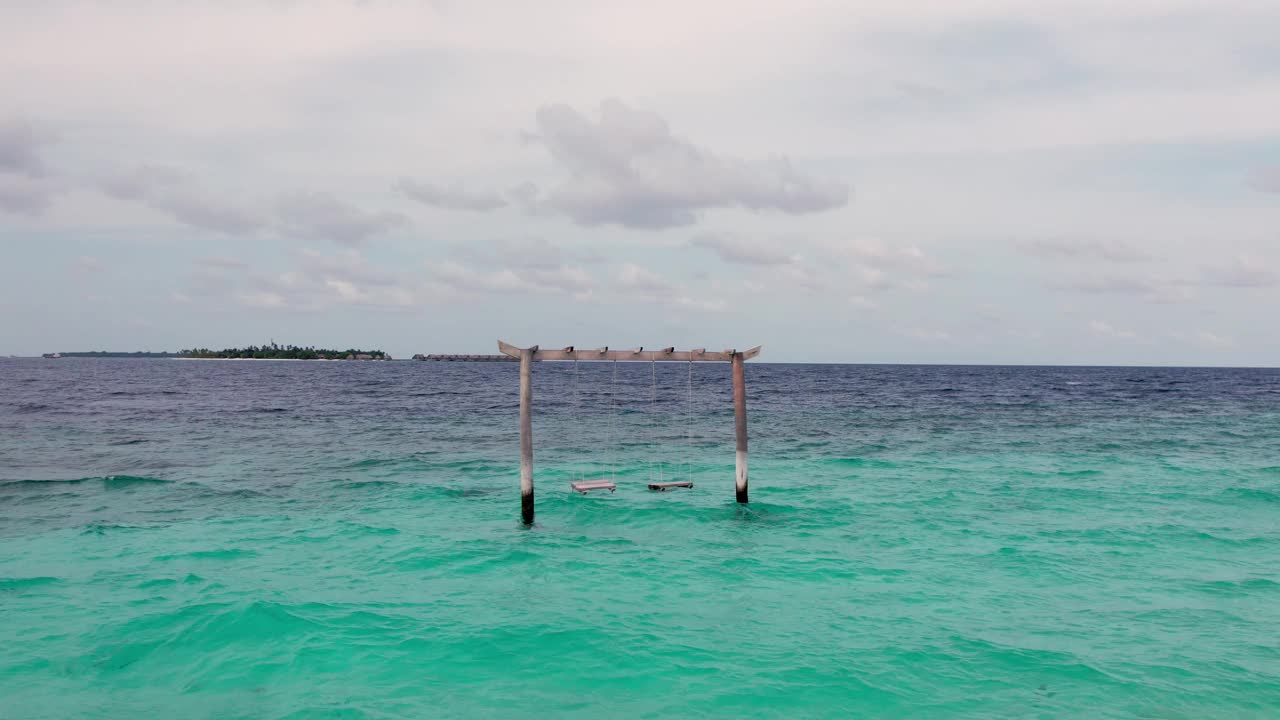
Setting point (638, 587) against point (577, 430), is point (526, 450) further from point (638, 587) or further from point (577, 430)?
point (577, 430)

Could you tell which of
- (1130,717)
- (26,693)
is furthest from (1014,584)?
(26,693)

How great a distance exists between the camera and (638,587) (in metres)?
14.6

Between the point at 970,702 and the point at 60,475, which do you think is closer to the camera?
the point at 970,702

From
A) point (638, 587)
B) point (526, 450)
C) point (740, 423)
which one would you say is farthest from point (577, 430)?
point (638, 587)

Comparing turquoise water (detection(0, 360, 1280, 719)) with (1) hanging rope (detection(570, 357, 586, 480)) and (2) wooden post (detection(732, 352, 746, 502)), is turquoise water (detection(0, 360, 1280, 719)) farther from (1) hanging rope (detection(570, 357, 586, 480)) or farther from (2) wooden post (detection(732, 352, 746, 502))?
(2) wooden post (detection(732, 352, 746, 502))

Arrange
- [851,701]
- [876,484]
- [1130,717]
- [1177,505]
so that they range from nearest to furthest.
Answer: [1130,717] < [851,701] < [1177,505] < [876,484]

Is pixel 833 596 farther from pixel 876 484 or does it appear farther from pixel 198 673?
pixel 876 484

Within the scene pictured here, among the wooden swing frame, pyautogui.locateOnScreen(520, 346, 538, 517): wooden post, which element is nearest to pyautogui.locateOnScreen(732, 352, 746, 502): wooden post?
the wooden swing frame

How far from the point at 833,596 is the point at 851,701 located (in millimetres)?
3722

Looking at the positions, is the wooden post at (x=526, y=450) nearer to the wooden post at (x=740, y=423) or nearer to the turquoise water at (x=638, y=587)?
the turquoise water at (x=638, y=587)

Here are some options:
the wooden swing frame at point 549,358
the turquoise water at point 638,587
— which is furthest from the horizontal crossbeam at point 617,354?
the turquoise water at point 638,587

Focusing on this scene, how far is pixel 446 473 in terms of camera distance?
27.2m

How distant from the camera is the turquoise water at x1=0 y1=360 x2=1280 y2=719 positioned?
412 inches

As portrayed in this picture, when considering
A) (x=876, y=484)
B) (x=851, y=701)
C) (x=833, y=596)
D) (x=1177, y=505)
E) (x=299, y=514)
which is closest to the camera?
(x=851, y=701)
